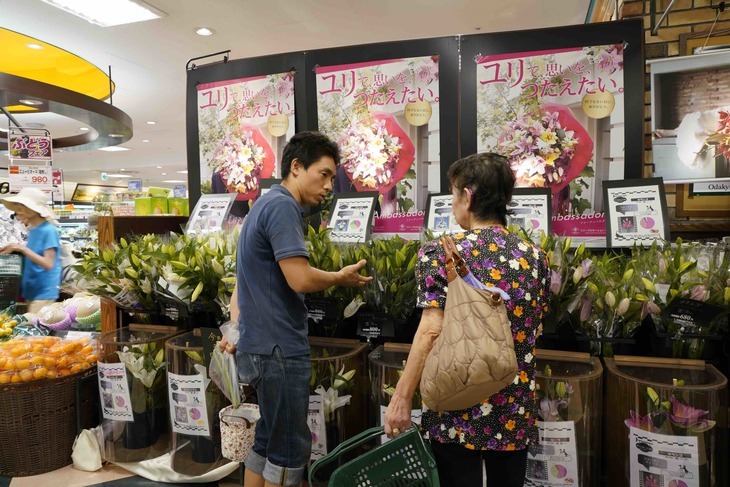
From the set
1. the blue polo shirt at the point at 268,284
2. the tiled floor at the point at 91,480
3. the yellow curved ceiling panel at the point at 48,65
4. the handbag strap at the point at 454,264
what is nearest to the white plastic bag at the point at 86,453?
the tiled floor at the point at 91,480

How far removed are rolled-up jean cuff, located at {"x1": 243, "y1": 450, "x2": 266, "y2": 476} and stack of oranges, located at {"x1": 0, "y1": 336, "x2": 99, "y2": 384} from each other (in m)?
1.21

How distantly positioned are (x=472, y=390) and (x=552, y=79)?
6.12 feet

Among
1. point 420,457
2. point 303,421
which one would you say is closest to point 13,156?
point 303,421

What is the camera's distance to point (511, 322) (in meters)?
1.27

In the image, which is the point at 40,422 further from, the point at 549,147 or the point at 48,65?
the point at 48,65

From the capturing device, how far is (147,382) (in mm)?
2301

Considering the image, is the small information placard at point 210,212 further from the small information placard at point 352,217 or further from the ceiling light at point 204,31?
the ceiling light at point 204,31

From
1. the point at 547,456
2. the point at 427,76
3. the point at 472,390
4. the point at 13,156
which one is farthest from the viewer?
the point at 13,156

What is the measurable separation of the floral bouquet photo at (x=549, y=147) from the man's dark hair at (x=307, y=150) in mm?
1185

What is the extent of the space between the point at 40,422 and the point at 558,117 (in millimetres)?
2897

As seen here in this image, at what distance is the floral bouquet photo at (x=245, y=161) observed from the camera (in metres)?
2.99

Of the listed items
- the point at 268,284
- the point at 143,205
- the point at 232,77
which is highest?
the point at 232,77

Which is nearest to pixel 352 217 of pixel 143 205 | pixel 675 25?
pixel 143 205

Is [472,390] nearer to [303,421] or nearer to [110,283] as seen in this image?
[303,421]
